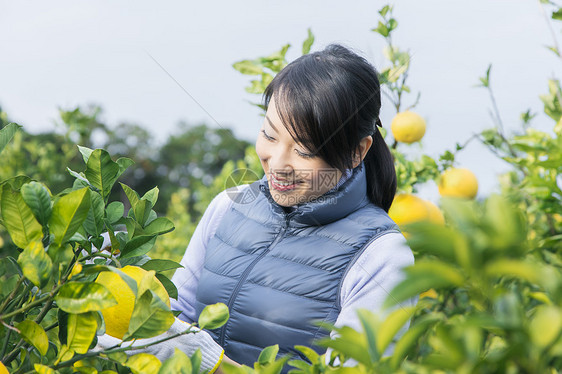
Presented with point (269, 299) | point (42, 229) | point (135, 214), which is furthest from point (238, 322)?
point (42, 229)

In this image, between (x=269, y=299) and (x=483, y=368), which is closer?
(x=483, y=368)

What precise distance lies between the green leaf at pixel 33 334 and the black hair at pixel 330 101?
59 cm

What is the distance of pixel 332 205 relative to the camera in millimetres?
1074

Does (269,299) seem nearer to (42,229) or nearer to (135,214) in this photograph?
(135,214)

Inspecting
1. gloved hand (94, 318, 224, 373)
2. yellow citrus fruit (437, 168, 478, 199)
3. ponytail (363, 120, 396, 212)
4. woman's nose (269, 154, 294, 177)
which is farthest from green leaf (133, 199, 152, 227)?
yellow citrus fruit (437, 168, 478, 199)

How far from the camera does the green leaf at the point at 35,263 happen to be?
0.49m

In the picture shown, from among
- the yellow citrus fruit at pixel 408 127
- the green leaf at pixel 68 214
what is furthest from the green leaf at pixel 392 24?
the green leaf at pixel 68 214

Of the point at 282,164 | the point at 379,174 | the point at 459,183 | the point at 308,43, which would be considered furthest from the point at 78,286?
the point at 459,183

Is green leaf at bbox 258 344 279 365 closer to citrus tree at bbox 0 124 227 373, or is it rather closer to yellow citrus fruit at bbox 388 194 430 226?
citrus tree at bbox 0 124 227 373

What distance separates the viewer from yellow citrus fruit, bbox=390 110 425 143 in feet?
4.92

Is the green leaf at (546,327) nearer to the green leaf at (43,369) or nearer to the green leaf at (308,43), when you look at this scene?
the green leaf at (43,369)

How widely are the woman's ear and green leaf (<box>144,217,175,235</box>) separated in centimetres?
55

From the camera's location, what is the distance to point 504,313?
292 mm

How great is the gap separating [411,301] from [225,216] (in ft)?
1.69
